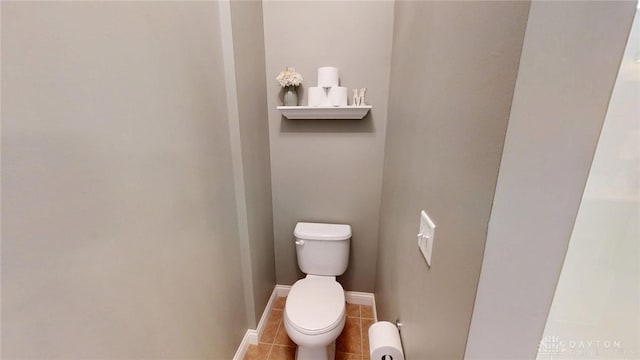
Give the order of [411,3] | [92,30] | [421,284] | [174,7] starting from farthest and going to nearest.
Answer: [411,3] < [174,7] < [421,284] < [92,30]

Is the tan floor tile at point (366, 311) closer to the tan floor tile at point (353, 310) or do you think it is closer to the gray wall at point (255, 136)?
the tan floor tile at point (353, 310)

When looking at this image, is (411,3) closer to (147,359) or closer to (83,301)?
(83,301)

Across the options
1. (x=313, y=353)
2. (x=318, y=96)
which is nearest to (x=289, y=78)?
(x=318, y=96)

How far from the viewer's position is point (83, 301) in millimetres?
609

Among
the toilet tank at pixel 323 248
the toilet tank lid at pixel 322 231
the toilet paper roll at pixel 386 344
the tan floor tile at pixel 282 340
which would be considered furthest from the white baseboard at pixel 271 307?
the toilet paper roll at pixel 386 344

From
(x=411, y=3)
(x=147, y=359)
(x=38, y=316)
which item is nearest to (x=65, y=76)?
(x=38, y=316)

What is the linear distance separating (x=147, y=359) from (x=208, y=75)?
42.4 inches

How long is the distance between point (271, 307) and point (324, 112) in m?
1.49

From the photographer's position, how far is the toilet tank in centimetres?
169

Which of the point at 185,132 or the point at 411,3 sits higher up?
the point at 411,3

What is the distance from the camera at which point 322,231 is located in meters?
1.71

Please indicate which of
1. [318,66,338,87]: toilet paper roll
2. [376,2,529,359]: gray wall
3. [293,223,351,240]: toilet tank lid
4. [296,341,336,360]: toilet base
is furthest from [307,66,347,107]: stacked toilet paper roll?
[296,341,336,360]: toilet base

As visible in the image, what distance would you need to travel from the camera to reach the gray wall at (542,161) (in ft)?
1.13

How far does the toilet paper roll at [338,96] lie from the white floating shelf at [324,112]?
2.1 inches
